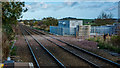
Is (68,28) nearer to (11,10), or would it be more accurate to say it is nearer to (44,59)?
(11,10)

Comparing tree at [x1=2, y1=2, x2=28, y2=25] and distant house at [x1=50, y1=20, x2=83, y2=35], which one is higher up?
tree at [x1=2, y1=2, x2=28, y2=25]

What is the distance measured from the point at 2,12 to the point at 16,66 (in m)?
9.09

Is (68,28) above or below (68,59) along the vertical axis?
above

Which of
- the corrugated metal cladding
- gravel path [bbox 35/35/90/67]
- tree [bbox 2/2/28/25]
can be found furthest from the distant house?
gravel path [bbox 35/35/90/67]

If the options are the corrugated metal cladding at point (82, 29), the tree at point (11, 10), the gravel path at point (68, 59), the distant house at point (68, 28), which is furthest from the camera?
the distant house at point (68, 28)

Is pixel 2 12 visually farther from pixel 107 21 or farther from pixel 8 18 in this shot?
pixel 107 21

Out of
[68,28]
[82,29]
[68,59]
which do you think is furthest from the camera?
[68,28]

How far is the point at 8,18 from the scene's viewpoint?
15039 millimetres

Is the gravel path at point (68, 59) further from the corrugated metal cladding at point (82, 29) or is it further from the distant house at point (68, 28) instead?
the distant house at point (68, 28)

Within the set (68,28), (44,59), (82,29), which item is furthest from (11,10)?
(68,28)

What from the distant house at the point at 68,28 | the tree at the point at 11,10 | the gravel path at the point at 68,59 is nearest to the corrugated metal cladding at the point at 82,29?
the distant house at the point at 68,28

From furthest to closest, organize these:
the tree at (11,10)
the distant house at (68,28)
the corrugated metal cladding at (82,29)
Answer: the distant house at (68,28) → the corrugated metal cladding at (82,29) → the tree at (11,10)

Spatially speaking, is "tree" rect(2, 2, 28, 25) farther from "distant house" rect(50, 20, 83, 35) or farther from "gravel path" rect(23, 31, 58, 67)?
"distant house" rect(50, 20, 83, 35)

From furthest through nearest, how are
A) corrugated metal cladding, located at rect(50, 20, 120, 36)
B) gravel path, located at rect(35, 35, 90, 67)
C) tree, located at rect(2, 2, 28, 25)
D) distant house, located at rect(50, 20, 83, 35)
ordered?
distant house, located at rect(50, 20, 83, 35) → corrugated metal cladding, located at rect(50, 20, 120, 36) → tree, located at rect(2, 2, 28, 25) → gravel path, located at rect(35, 35, 90, 67)
